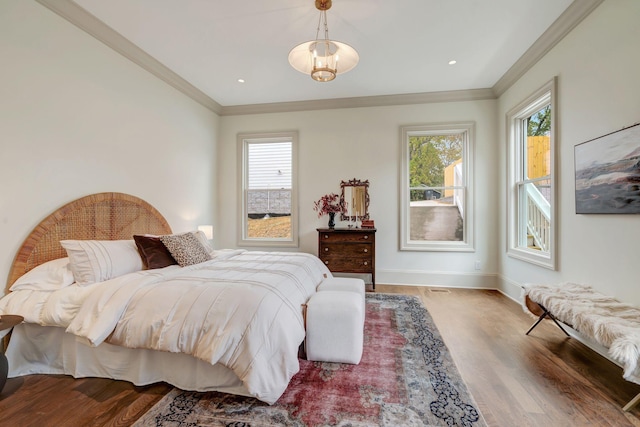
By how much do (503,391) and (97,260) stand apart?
2.96 m

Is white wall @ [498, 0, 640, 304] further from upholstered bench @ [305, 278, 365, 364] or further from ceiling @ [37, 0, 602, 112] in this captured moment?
upholstered bench @ [305, 278, 365, 364]

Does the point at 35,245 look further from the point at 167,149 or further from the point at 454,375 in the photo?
the point at 454,375

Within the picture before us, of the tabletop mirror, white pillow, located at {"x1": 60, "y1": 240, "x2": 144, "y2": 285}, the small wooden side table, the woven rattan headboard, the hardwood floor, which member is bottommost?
the hardwood floor

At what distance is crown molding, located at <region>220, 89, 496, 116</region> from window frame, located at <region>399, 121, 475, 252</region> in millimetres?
379

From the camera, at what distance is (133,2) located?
2.37 meters

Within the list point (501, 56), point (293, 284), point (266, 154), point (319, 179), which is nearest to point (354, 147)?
point (319, 179)

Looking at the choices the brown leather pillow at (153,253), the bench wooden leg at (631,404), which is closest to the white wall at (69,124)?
the brown leather pillow at (153,253)

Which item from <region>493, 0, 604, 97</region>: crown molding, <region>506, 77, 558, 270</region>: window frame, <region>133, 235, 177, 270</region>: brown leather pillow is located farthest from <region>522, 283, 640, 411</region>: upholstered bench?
<region>133, 235, 177, 270</region>: brown leather pillow

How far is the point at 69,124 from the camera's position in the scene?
239 cm

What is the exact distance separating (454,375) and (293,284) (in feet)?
4.17

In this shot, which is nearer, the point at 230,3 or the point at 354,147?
the point at 230,3

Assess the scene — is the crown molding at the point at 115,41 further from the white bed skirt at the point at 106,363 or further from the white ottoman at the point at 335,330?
the white ottoman at the point at 335,330

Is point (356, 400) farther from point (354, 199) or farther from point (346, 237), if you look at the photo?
point (354, 199)

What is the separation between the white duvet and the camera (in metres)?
1.55
